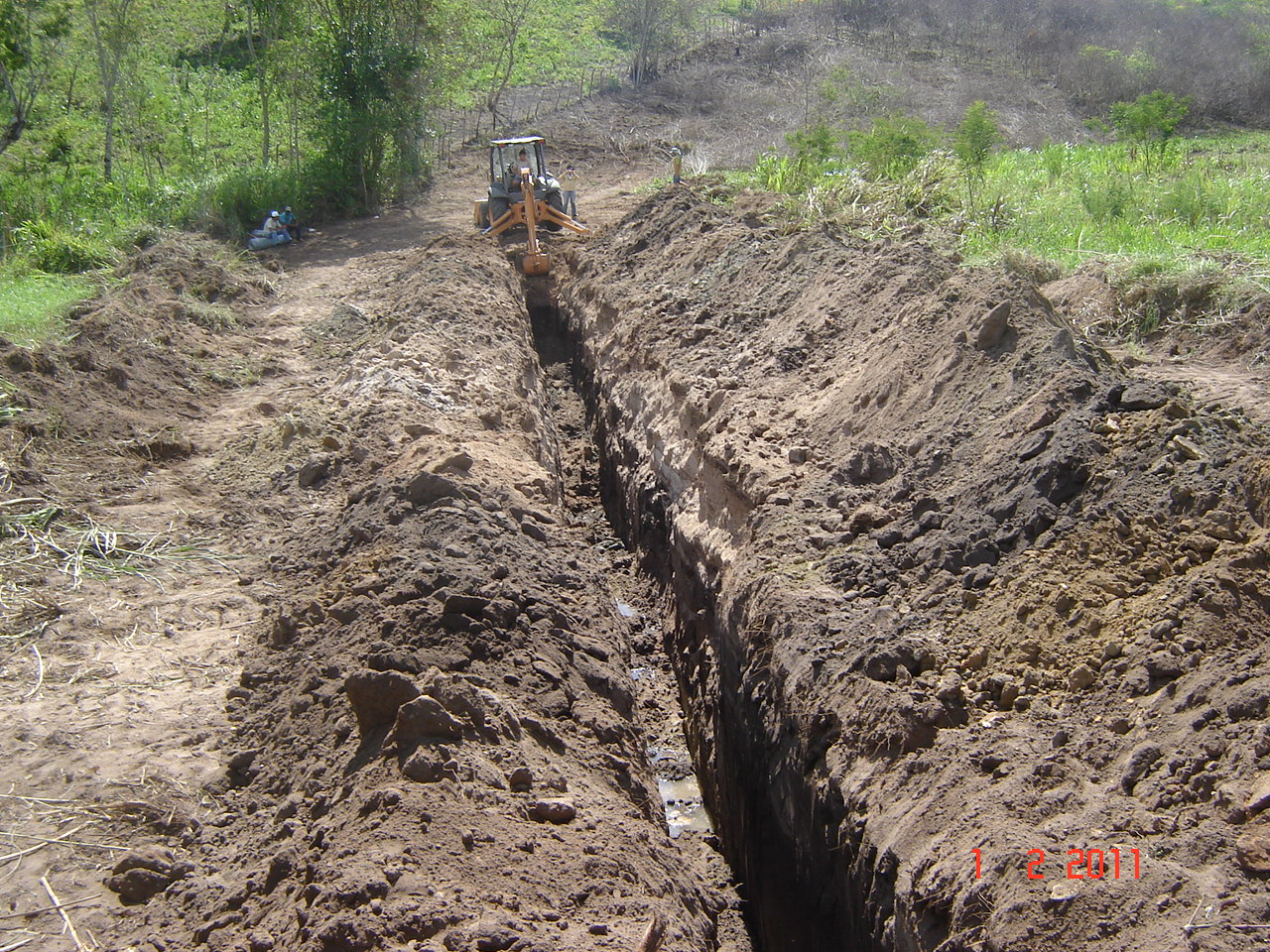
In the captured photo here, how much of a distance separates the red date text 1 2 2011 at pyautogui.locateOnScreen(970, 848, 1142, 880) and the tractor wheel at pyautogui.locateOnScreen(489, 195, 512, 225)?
45.5 feet

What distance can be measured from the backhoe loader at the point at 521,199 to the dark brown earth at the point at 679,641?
5.50 meters

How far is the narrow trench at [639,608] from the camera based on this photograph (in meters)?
6.57

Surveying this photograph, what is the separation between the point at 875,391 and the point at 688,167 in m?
12.6

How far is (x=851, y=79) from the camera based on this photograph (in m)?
22.1

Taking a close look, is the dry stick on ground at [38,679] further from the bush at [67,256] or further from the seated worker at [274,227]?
the seated worker at [274,227]

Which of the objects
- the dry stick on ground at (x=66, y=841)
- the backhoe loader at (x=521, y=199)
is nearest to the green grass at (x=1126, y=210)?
the backhoe loader at (x=521, y=199)

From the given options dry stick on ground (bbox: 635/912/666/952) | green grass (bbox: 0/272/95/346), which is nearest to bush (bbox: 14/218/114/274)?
green grass (bbox: 0/272/95/346)

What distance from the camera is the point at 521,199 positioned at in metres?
16.0

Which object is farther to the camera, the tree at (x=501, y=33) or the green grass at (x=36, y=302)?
the tree at (x=501, y=33)

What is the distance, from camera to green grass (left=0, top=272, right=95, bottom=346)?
10.0m

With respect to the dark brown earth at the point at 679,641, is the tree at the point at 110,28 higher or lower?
higher

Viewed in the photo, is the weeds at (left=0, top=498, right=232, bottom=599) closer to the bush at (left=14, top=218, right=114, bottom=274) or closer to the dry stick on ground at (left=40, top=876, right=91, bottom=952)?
the dry stick on ground at (left=40, top=876, right=91, bottom=952)

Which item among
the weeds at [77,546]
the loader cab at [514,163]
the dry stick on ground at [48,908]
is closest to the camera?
the dry stick on ground at [48,908]

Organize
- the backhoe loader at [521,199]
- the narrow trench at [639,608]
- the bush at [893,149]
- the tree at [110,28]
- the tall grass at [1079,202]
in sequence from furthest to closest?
the tree at [110,28] → the backhoe loader at [521,199] → the bush at [893,149] → the tall grass at [1079,202] → the narrow trench at [639,608]
